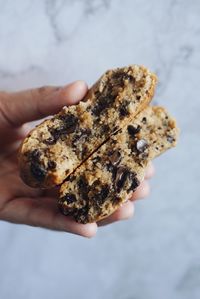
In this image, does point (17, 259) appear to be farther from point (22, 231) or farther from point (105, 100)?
point (105, 100)

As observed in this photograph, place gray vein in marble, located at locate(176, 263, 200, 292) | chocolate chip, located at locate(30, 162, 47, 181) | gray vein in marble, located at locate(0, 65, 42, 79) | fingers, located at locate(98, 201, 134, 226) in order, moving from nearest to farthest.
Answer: chocolate chip, located at locate(30, 162, 47, 181), fingers, located at locate(98, 201, 134, 226), gray vein in marble, located at locate(0, 65, 42, 79), gray vein in marble, located at locate(176, 263, 200, 292)

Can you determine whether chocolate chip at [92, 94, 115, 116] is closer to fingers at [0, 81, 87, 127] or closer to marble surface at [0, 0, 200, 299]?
fingers at [0, 81, 87, 127]

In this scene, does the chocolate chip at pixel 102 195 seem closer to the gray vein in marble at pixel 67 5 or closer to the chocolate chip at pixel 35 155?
the chocolate chip at pixel 35 155

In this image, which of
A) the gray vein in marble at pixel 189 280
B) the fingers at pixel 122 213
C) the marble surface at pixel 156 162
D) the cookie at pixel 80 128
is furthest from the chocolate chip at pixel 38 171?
the gray vein in marble at pixel 189 280

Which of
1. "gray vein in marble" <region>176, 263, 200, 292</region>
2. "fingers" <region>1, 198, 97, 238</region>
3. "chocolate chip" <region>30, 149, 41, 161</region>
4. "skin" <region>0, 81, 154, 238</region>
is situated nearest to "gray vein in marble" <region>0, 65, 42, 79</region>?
"skin" <region>0, 81, 154, 238</region>

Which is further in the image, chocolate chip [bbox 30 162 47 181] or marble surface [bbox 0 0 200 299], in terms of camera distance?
marble surface [bbox 0 0 200 299]
